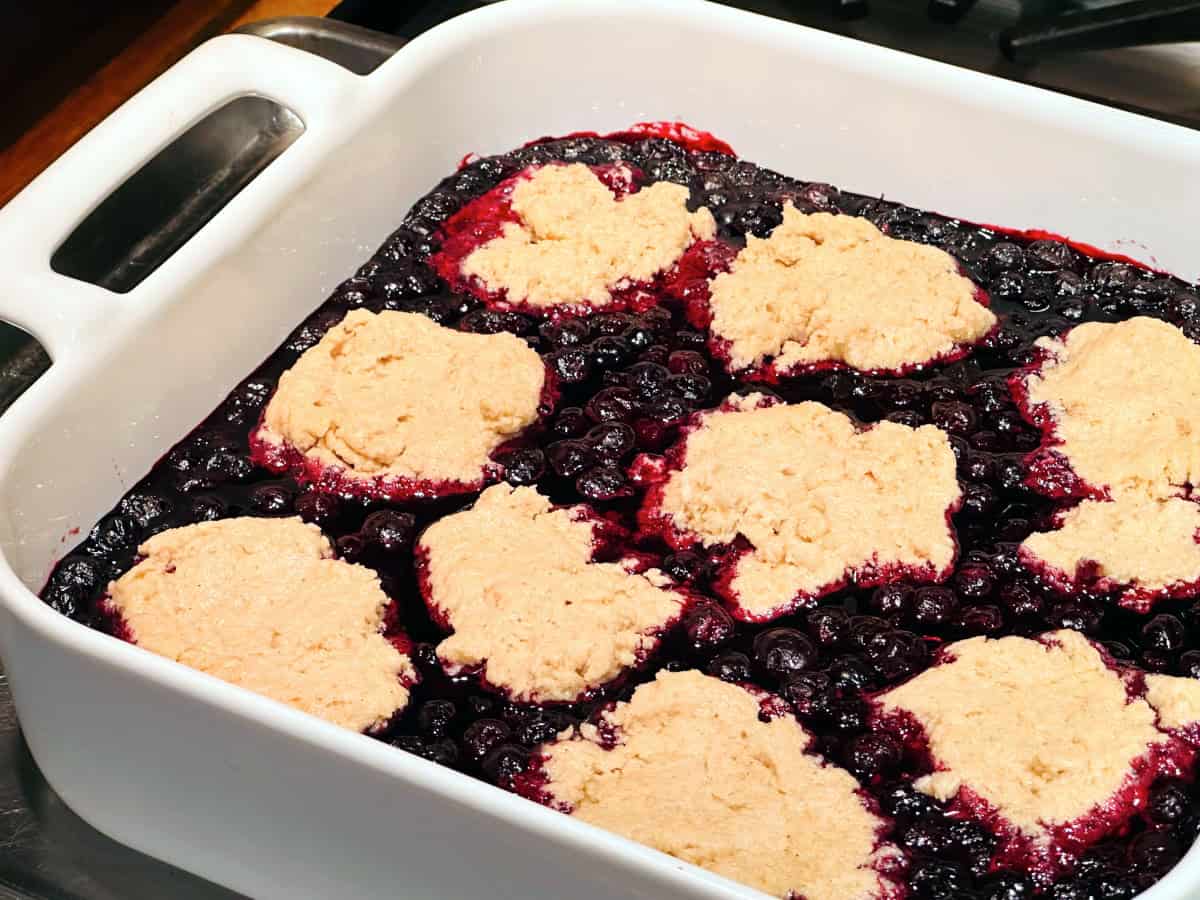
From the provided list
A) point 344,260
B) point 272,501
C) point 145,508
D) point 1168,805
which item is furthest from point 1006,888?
point 344,260

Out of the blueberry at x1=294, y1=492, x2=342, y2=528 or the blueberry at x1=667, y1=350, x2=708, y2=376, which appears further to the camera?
the blueberry at x1=667, y1=350, x2=708, y2=376

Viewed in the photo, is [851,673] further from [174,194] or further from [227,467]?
[174,194]

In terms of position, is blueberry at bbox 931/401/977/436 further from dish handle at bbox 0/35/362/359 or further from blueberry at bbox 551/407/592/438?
dish handle at bbox 0/35/362/359

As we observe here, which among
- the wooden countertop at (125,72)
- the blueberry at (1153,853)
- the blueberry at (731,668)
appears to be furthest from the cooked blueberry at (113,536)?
the wooden countertop at (125,72)

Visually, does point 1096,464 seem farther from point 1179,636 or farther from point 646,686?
point 646,686

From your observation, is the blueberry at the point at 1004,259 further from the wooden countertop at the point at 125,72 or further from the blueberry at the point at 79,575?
the wooden countertop at the point at 125,72

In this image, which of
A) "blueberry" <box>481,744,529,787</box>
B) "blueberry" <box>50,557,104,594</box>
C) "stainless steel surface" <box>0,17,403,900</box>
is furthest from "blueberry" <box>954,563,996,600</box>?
"blueberry" <box>50,557,104,594</box>
